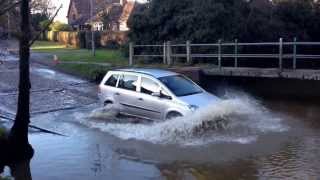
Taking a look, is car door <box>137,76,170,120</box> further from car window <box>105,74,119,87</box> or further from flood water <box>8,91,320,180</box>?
car window <box>105,74,119,87</box>

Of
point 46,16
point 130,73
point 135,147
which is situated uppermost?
point 46,16

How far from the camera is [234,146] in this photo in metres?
14.6

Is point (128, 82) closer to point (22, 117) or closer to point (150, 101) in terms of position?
point (150, 101)

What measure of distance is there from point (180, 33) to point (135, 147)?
16217mm

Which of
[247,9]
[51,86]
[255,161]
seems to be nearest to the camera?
[255,161]

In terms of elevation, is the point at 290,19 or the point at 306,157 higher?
the point at 290,19

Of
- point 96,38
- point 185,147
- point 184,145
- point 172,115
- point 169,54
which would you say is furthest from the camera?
point 96,38

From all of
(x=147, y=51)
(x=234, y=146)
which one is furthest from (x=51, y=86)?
(x=234, y=146)

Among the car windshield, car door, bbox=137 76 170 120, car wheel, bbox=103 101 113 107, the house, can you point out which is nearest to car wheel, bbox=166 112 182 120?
car door, bbox=137 76 170 120

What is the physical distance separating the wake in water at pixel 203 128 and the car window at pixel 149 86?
97 cm

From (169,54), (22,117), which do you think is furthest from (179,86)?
→ (169,54)

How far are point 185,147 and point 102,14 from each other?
5254 centimetres

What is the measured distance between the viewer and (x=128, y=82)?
17.9m

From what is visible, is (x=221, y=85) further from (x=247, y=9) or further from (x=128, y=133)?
(x=128, y=133)
